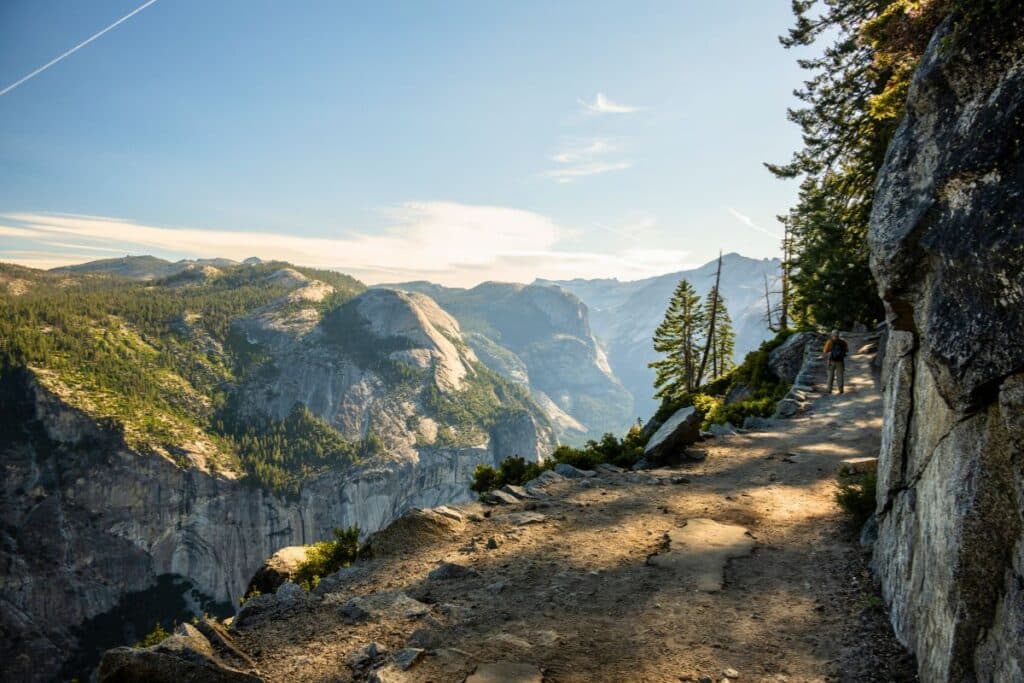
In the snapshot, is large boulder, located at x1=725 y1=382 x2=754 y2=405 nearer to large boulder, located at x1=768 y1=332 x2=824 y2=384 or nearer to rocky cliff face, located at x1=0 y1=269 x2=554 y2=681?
large boulder, located at x1=768 y1=332 x2=824 y2=384

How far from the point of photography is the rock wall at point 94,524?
139625 millimetres

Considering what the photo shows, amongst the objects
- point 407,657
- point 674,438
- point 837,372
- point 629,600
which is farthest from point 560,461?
point 837,372

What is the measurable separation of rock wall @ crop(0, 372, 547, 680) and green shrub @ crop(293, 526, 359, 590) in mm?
134739

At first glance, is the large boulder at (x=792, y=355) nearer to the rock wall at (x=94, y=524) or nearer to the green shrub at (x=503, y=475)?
the green shrub at (x=503, y=475)

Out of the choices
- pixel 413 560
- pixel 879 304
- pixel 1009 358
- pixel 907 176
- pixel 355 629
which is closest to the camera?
pixel 1009 358

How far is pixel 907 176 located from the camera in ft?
20.8

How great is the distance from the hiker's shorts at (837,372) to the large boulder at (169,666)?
2480 cm

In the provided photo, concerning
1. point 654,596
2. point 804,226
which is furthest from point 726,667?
point 804,226

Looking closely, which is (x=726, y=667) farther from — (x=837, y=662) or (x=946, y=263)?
(x=946, y=263)

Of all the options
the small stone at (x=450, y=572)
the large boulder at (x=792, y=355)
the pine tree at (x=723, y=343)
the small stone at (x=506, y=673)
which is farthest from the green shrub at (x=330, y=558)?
the pine tree at (x=723, y=343)

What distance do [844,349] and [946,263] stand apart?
20.7 m

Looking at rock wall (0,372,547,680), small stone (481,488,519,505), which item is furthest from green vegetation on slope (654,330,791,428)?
rock wall (0,372,547,680)

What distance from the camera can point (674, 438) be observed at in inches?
645

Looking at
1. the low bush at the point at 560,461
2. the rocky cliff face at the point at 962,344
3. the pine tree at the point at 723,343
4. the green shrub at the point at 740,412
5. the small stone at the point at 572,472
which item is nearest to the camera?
the rocky cliff face at the point at 962,344
